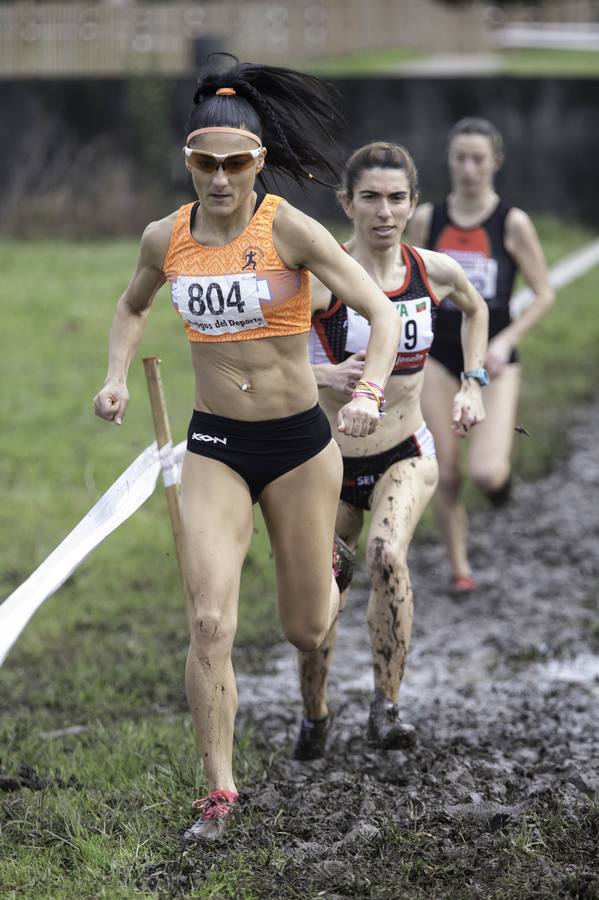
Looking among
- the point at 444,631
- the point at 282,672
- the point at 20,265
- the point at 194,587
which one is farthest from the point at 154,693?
the point at 20,265

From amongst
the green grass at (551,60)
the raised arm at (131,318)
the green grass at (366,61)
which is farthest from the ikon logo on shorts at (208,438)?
the green grass at (551,60)

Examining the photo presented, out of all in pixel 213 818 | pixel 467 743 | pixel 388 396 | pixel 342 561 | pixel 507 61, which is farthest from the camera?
pixel 507 61

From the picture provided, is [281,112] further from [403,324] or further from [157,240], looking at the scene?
[403,324]

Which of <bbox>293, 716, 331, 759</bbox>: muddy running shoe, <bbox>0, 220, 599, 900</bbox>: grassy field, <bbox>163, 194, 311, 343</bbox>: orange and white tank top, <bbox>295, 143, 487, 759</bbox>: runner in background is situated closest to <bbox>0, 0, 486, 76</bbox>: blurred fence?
<bbox>0, 220, 599, 900</bbox>: grassy field

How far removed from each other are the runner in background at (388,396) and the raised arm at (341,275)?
2.64 ft

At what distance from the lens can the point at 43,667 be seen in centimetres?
743

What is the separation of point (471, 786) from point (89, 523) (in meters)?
1.76

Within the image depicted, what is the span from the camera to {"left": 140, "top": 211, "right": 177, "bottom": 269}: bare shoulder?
4.92 meters

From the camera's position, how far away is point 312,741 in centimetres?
585

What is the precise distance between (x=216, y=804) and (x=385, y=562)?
56.5 inches

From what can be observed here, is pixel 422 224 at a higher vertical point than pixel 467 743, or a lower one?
higher

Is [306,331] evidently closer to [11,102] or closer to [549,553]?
[549,553]

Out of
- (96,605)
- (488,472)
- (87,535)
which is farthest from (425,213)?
(87,535)

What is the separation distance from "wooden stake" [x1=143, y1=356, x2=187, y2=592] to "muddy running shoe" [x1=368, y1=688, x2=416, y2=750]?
3.29ft
